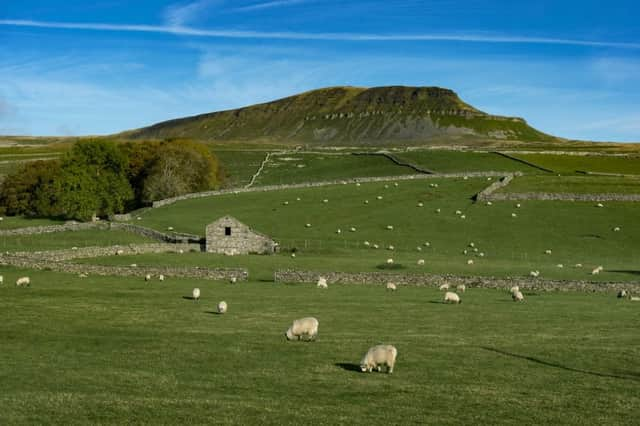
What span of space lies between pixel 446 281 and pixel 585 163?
A: 95498mm

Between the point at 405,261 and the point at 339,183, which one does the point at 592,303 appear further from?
the point at 339,183

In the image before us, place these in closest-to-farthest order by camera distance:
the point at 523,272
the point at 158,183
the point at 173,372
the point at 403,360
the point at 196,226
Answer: the point at 173,372 < the point at 403,360 < the point at 523,272 < the point at 196,226 < the point at 158,183

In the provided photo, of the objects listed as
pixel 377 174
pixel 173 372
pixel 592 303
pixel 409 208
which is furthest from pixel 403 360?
pixel 377 174

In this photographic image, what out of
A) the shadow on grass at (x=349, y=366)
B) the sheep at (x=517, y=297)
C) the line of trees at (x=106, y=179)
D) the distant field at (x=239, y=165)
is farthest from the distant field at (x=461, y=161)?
the shadow on grass at (x=349, y=366)

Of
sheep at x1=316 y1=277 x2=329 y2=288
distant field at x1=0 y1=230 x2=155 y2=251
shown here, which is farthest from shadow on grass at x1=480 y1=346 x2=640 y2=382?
distant field at x1=0 y1=230 x2=155 y2=251

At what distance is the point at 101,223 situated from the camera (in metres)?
82.4

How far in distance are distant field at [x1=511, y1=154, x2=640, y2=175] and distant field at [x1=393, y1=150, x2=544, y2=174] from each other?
4665 mm

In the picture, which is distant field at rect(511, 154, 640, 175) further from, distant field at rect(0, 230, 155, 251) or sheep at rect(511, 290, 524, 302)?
sheep at rect(511, 290, 524, 302)

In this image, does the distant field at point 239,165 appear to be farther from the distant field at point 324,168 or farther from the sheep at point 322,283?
the sheep at point 322,283

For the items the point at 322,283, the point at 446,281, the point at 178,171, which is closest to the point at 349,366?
the point at 322,283

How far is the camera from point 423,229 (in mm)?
76688

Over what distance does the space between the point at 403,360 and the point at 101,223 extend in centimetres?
6602

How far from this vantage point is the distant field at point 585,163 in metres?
123

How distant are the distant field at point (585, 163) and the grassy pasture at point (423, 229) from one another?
1247 inches
